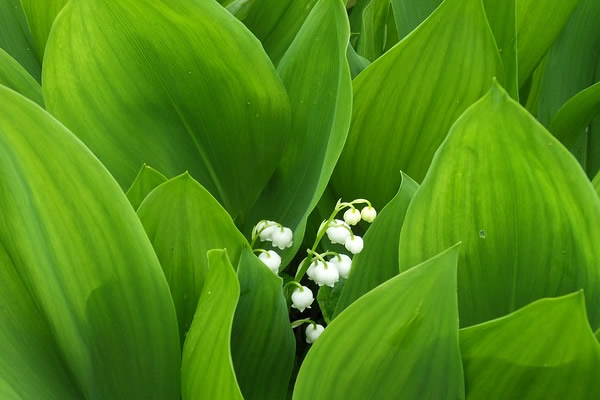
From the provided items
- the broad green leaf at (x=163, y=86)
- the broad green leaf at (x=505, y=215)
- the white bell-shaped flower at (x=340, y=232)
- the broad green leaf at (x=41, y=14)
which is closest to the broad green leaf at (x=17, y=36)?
the broad green leaf at (x=41, y=14)

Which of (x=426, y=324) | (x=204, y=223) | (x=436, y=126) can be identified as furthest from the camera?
(x=436, y=126)

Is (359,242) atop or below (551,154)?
below

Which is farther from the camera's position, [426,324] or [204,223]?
[204,223]

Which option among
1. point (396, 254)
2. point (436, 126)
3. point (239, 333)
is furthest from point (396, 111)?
point (239, 333)

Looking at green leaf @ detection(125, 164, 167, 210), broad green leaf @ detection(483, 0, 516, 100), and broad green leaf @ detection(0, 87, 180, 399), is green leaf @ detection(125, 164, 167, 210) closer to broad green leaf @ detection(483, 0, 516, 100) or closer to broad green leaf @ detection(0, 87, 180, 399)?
broad green leaf @ detection(0, 87, 180, 399)

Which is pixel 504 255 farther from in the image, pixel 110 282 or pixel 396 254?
pixel 110 282

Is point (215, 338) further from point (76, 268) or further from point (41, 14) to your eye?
point (41, 14)

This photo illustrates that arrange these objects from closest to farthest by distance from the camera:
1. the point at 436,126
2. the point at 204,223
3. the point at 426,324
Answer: the point at 426,324 → the point at 204,223 → the point at 436,126
